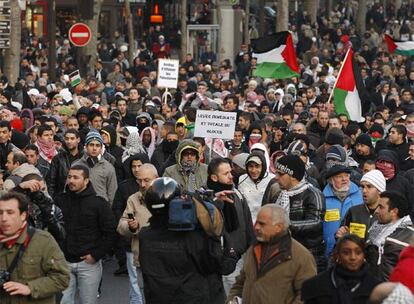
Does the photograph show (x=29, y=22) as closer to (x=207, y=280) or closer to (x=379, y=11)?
(x=379, y=11)

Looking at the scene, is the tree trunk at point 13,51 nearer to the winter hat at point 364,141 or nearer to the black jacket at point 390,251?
the winter hat at point 364,141

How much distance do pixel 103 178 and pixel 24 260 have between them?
5.16 m

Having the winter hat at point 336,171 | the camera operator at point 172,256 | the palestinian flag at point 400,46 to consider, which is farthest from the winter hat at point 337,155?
the palestinian flag at point 400,46

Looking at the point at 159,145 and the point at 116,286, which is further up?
the point at 159,145

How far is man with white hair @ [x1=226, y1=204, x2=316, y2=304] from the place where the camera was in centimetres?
761

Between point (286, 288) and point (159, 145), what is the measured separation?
804 centimetres

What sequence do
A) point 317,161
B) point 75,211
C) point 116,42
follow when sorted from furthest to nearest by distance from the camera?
point 116,42, point 317,161, point 75,211

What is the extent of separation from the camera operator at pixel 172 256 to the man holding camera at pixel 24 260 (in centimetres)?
54

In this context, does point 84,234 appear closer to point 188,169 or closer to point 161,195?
point 188,169

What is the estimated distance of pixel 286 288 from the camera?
7.62 metres

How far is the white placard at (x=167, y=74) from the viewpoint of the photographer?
77.4 feet

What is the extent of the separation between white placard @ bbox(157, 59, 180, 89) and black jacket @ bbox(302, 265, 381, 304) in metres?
16.5

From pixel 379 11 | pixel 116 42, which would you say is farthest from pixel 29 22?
pixel 379 11

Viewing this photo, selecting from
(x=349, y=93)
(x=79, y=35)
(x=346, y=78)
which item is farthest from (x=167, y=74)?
(x=79, y=35)
